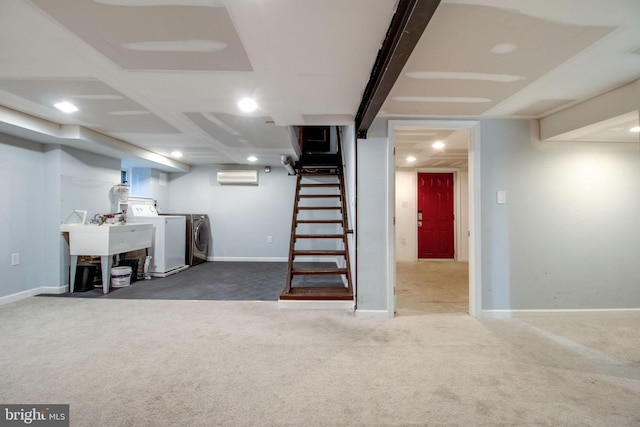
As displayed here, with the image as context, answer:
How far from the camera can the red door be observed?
239 inches

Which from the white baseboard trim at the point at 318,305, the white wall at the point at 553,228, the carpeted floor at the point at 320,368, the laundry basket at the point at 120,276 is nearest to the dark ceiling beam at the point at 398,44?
the white wall at the point at 553,228

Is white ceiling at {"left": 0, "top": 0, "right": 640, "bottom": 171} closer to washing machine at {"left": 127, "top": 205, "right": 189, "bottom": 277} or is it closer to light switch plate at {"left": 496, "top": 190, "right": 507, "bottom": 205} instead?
light switch plate at {"left": 496, "top": 190, "right": 507, "bottom": 205}

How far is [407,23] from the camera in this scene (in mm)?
1133

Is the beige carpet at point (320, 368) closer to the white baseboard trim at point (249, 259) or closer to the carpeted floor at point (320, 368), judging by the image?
the carpeted floor at point (320, 368)

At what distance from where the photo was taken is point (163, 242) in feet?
14.1

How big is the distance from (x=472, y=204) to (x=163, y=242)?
4360mm

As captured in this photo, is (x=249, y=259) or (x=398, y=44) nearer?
(x=398, y=44)

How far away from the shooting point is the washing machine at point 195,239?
5027 millimetres

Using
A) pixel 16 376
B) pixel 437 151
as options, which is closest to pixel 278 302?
pixel 16 376

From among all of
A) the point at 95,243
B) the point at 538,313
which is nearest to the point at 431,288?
the point at 538,313

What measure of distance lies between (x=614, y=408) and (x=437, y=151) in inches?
140

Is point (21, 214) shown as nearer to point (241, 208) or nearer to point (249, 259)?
point (241, 208)

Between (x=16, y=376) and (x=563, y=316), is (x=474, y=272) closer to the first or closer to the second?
(x=563, y=316)

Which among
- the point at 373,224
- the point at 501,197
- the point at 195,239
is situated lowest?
the point at 195,239
